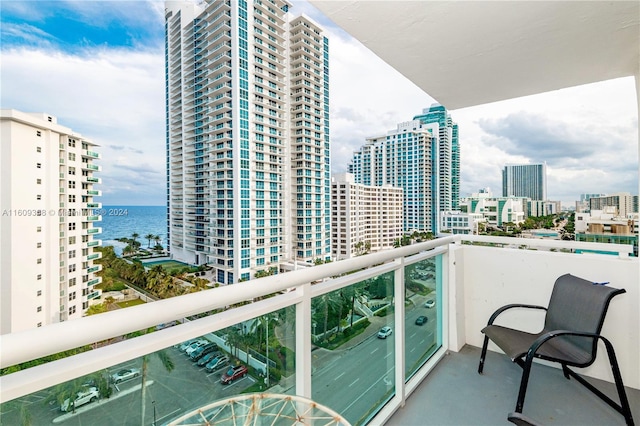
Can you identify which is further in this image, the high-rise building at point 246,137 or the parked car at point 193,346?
the high-rise building at point 246,137

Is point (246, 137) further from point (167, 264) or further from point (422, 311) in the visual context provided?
point (422, 311)

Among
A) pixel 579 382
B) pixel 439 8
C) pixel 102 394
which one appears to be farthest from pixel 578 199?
pixel 102 394

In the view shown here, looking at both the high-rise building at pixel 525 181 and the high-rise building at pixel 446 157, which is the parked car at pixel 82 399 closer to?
the high-rise building at pixel 525 181

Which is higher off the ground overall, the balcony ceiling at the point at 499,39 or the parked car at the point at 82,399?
the balcony ceiling at the point at 499,39

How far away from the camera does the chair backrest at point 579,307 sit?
1.57 meters

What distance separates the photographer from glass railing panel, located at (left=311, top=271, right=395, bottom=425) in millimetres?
1216

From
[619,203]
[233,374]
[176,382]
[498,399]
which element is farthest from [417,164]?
[176,382]

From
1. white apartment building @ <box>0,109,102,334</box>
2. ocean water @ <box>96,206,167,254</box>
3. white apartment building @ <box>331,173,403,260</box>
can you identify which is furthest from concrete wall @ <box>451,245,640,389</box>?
white apartment building @ <box>331,173,403,260</box>

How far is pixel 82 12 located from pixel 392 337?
30.1 ft

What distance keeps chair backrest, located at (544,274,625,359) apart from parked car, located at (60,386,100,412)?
2.20 meters

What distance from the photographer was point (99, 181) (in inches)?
199

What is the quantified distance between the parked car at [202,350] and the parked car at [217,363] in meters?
0.03

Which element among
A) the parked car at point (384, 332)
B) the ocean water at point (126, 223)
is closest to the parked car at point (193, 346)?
the parked car at point (384, 332)

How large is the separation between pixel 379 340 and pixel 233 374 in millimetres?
986
